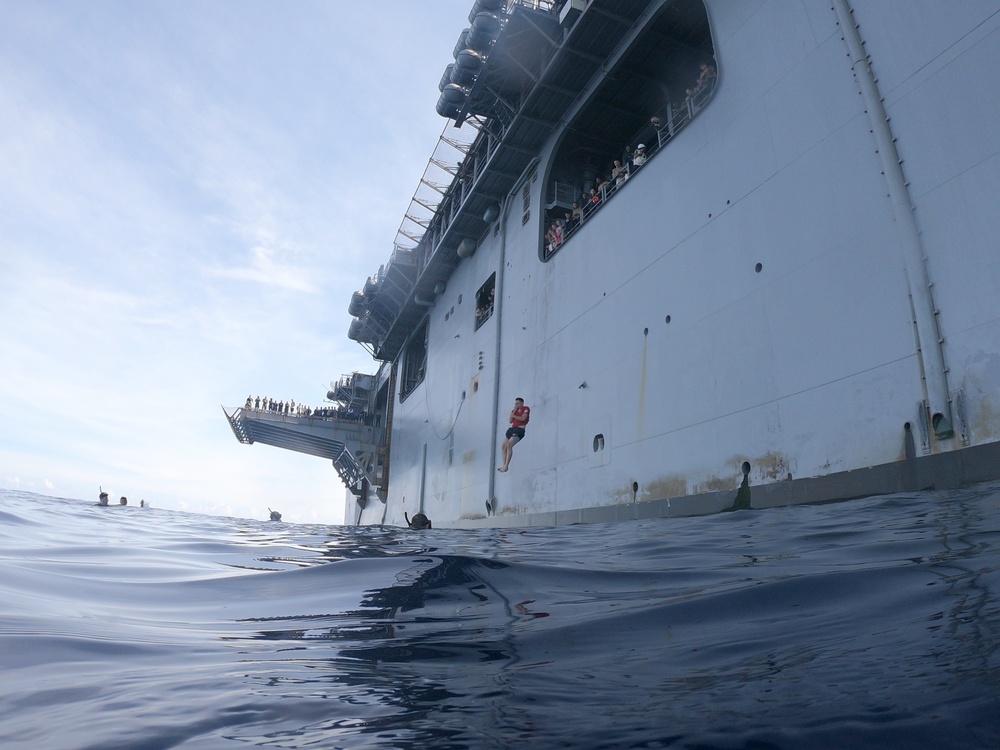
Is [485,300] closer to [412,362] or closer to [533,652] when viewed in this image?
[412,362]

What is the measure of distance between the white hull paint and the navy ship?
3 centimetres

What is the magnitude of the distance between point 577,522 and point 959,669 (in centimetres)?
951

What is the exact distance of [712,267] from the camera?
8414 millimetres

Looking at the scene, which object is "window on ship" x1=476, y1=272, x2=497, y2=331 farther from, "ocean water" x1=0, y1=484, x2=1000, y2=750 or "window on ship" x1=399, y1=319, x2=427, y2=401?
"ocean water" x1=0, y1=484, x2=1000, y2=750

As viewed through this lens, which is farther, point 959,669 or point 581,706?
point 581,706

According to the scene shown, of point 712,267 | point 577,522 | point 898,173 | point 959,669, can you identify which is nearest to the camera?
point 959,669

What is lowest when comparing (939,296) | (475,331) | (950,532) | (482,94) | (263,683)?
(263,683)

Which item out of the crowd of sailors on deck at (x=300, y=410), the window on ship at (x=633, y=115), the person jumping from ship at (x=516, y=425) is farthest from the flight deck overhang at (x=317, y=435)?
the window on ship at (x=633, y=115)

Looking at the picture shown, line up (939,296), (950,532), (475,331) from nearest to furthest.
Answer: (950,532) → (939,296) → (475,331)

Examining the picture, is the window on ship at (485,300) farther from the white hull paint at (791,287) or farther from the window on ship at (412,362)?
the window on ship at (412,362)

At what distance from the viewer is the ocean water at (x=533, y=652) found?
1.11 meters

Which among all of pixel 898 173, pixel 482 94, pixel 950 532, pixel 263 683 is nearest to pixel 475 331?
pixel 482 94

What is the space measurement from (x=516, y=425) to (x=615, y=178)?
16.3 feet

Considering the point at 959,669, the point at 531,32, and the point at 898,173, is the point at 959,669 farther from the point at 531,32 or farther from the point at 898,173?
the point at 531,32
